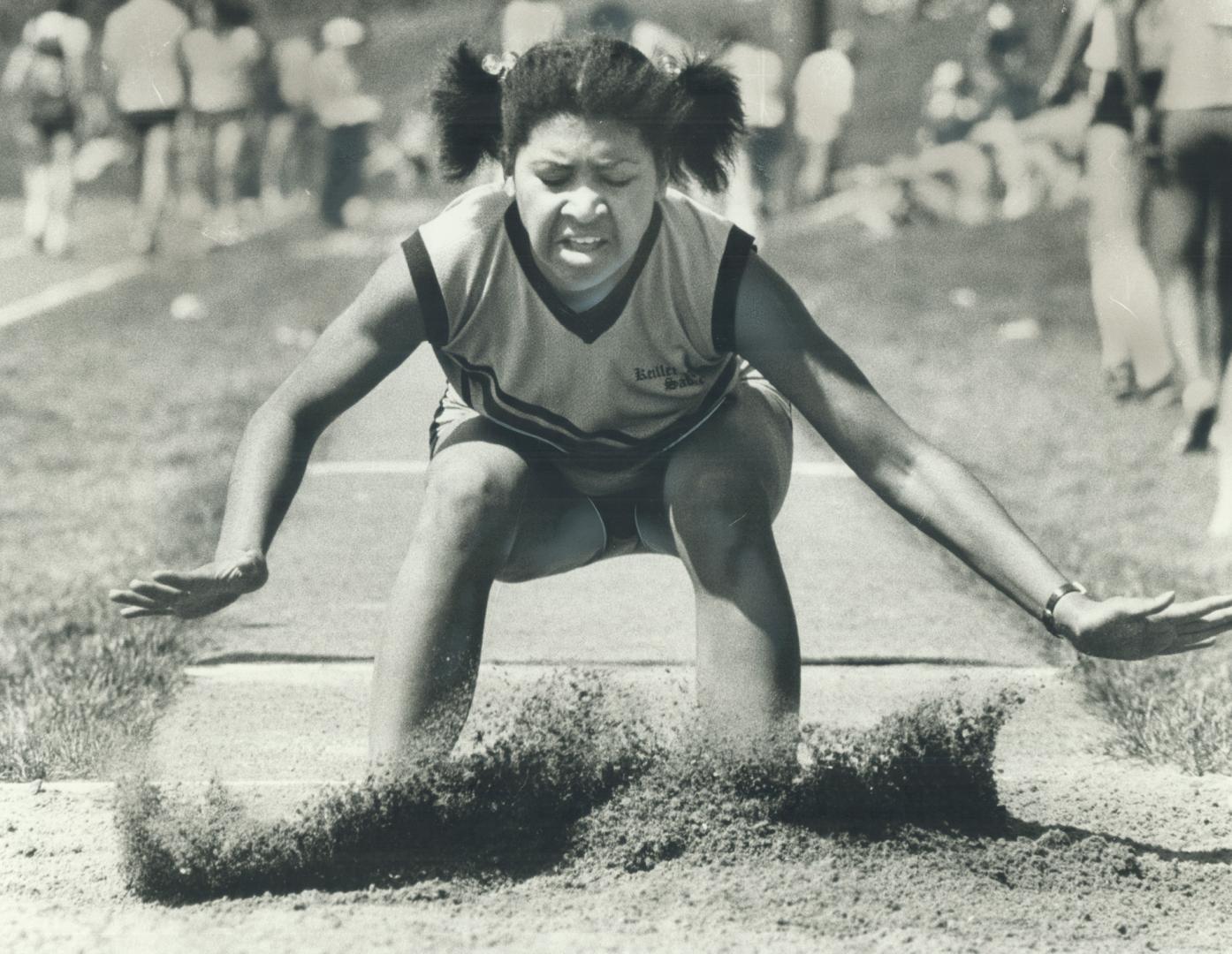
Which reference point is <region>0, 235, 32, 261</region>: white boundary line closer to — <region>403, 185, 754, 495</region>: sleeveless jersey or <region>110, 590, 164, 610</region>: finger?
<region>403, 185, 754, 495</region>: sleeveless jersey

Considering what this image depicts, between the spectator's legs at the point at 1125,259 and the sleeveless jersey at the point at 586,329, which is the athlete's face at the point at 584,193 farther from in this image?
the spectator's legs at the point at 1125,259

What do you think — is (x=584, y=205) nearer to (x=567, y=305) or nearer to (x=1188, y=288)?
(x=567, y=305)

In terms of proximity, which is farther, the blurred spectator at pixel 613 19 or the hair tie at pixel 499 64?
the blurred spectator at pixel 613 19

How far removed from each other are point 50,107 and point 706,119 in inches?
279

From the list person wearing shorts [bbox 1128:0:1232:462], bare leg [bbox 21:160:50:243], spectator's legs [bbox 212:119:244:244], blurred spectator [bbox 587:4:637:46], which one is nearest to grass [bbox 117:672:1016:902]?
blurred spectator [bbox 587:4:637:46]

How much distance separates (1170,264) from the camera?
5.79 metres

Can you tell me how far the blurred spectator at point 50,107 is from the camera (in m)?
8.54

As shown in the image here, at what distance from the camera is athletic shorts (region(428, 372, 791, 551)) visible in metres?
3.07

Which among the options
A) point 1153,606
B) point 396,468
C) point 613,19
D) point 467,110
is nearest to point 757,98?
point 613,19

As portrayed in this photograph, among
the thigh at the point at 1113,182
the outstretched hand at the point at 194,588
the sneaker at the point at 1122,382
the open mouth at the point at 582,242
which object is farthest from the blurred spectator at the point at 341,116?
the sneaker at the point at 1122,382

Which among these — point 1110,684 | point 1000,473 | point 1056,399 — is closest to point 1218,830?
point 1110,684

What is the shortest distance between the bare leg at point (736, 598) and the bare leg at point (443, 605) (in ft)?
0.96

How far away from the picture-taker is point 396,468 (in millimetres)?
4680

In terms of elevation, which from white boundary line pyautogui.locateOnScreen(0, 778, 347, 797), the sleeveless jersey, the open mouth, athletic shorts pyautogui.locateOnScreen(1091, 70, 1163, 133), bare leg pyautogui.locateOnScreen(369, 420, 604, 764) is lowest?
white boundary line pyautogui.locateOnScreen(0, 778, 347, 797)
